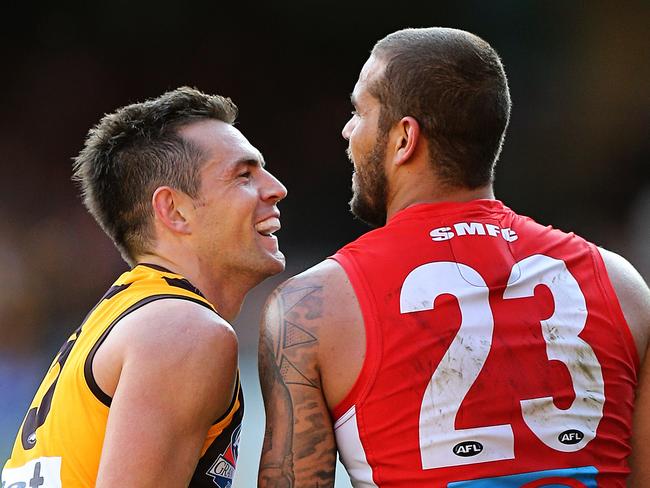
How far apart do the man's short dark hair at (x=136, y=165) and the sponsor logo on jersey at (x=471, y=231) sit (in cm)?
97

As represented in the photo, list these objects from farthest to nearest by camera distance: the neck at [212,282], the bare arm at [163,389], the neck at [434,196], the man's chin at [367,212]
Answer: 1. the neck at [212,282]
2. the man's chin at [367,212]
3. the neck at [434,196]
4. the bare arm at [163,389]

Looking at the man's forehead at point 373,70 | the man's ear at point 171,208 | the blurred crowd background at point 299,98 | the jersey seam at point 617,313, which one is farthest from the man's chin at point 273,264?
the blurred crowd background at point 299,98

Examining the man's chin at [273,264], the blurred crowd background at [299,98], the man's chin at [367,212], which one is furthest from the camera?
the blurred crowd background at [299,98]

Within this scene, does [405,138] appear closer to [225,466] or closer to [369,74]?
[369,74]

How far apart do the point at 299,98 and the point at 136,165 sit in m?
7.02

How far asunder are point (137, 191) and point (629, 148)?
25.3 ft

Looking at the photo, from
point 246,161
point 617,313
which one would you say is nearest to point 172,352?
point 246,161

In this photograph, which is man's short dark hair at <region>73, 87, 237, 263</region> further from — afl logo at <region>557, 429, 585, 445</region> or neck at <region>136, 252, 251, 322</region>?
afl logo at <region>557, 429, 585, 445</region>

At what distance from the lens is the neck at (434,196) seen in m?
2.43

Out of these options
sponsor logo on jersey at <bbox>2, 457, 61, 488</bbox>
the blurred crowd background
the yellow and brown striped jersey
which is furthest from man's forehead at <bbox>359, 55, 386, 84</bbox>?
the blurred crowd background

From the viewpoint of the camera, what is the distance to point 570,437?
2.17 meters

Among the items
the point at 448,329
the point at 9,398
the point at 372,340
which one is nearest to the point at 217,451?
the point at 372,340

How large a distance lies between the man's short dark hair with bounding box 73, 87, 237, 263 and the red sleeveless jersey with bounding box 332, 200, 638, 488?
2.92ft

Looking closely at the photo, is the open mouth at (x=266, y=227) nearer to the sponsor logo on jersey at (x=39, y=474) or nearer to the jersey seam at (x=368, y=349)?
the jersey seam at (x=368, y=349)
